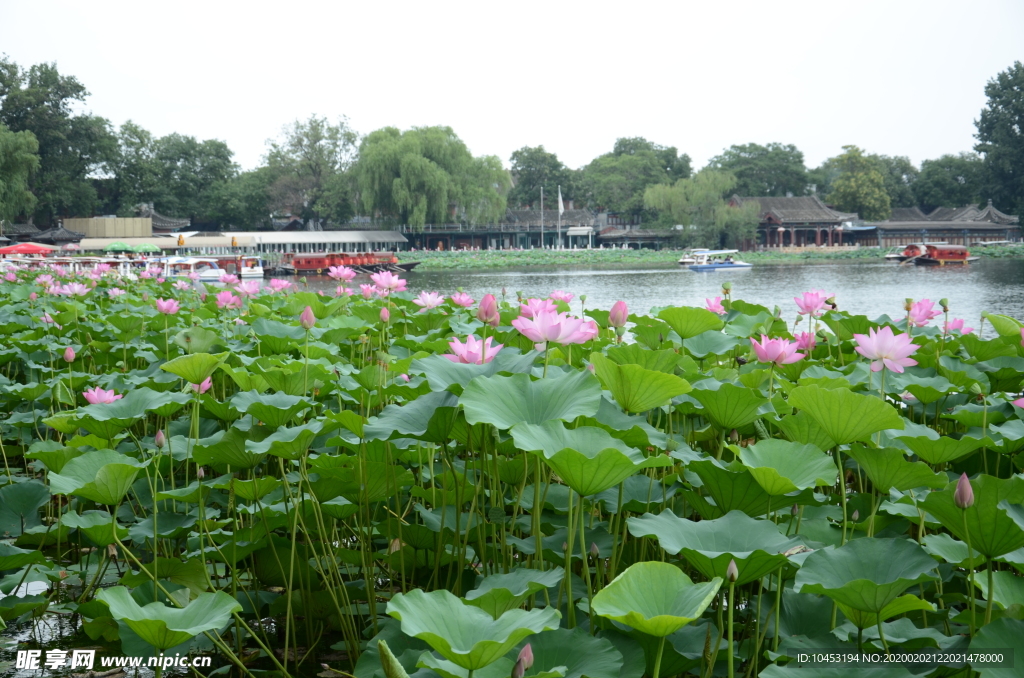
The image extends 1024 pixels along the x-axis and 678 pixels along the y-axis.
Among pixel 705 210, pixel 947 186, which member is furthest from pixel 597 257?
pixel 947 186

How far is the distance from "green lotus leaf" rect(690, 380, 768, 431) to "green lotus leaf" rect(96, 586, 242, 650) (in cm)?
82

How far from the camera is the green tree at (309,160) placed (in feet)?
123

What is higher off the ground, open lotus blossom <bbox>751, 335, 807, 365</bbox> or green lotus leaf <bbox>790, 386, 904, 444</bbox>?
open lotus blossom <bbox>751, 335, 807, 365</bbox>

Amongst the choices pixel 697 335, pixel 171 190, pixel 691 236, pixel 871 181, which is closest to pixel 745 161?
pixel 871 181

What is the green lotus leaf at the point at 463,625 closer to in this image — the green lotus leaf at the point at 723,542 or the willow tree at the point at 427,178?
the green lotus leaf at the point at 723,542

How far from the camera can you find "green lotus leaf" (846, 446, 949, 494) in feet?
3.84

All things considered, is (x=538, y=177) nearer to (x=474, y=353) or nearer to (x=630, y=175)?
(x=630, y=175)

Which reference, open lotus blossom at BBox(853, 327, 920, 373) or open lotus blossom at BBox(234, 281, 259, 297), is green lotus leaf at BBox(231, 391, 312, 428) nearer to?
open lotus blossom at BBox(853, 327, 920, 373)

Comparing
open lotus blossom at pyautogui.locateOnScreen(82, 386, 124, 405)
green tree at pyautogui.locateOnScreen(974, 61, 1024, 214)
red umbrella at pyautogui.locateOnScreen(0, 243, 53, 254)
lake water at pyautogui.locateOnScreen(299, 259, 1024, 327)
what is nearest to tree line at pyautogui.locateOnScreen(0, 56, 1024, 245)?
green tree at pyautogui.locateOnScreen(974, 61, 1024, 214)

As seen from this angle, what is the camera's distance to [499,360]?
138cm

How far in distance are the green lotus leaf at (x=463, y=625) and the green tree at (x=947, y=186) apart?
4860 cm

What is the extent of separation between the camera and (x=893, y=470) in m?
1.20

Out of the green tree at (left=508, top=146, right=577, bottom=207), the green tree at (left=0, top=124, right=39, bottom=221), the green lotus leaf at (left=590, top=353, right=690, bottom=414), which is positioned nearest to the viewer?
the green lotus leaf at (left=590, top=353, right=690, bottom=414)

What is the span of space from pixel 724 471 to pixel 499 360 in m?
0.41
